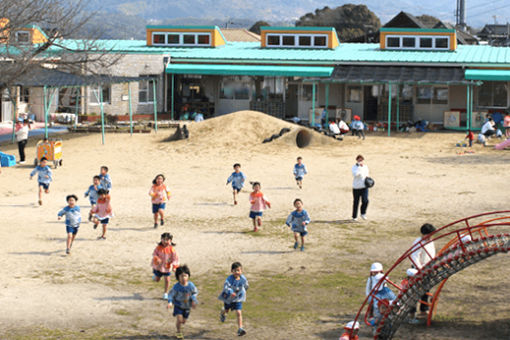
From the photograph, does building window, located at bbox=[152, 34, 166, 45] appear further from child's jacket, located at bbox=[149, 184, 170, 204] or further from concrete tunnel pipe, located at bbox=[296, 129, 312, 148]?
child's jacket, located at bbox=[149, 184, 170, 204]

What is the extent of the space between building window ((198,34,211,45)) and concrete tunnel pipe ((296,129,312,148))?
1492cm

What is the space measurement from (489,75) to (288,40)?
12578 mm

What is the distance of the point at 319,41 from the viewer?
154 ft

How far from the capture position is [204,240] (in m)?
18.8

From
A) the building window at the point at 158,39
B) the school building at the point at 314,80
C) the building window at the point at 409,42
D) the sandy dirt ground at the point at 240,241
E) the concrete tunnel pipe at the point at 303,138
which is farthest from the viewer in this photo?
the building window at the point at 158,39

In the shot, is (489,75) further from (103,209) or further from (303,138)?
(103,209)

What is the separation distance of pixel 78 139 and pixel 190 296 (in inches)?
1019

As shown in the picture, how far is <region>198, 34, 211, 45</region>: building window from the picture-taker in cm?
4872

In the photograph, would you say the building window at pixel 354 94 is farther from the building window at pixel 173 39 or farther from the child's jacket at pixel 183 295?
the child's jacket at pixel 183 295

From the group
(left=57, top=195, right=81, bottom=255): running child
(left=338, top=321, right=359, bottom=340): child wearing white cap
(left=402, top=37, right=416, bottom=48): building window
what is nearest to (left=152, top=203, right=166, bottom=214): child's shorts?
(left=57, top=195, right=81, bottom=255): running child

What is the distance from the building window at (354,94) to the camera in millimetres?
44156

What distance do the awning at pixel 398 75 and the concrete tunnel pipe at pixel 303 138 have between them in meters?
5.77

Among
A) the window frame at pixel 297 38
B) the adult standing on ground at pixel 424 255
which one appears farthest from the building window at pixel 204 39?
the adult standing on ground at pixel 424 255

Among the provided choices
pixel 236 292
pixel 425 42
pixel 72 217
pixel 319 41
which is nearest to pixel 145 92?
pixel 319 41
